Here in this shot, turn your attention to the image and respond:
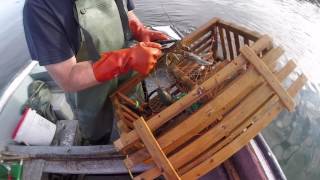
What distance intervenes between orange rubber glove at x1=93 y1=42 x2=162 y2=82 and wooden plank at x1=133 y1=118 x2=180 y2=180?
1.27 ft

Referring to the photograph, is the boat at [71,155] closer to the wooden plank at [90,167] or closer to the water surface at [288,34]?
the wooden plank at [90,167]

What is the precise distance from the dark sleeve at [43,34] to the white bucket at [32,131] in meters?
0.70

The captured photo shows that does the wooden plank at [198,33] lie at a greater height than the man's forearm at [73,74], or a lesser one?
greater

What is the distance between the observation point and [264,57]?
1.54 metres

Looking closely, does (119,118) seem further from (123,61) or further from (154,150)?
(154,150)

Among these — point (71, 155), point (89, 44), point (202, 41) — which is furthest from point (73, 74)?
point (202, 41)

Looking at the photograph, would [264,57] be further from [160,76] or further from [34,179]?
[34,179]

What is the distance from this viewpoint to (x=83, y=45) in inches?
75.4

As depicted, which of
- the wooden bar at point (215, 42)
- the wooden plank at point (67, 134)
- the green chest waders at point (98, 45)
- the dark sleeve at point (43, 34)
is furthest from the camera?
the wooden plank at point (67, 134)

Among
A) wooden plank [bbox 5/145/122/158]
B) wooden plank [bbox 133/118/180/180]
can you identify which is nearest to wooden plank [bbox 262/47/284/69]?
wooden plank [bbox 133/118/180/180]

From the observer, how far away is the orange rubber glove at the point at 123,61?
1722 mm

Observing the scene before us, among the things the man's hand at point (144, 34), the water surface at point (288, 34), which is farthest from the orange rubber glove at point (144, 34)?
the water surface at point (288, 34)

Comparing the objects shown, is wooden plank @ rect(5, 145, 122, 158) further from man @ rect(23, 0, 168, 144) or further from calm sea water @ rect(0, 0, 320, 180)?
calm sea water @ rect(0, 0, 320, 180)

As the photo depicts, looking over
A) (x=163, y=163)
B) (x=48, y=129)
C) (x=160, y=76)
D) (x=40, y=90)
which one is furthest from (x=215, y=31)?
(x=40, y=90)
